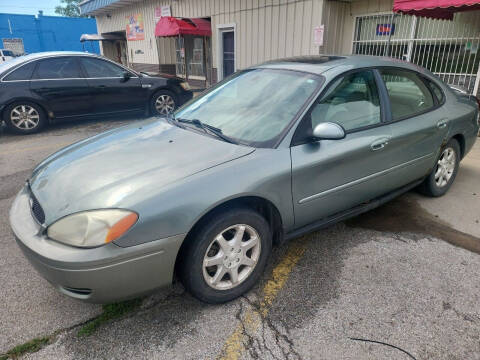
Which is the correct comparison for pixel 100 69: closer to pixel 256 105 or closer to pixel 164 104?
pixel 164 104

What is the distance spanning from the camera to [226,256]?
2225 millimetres

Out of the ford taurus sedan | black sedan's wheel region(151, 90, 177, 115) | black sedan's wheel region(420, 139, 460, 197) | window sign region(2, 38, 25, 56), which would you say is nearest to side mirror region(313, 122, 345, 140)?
the ford taurus sedan

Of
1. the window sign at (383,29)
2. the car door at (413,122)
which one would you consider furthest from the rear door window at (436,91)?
the window sign at (383,29)

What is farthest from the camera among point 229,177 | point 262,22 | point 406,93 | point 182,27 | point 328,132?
point 182,27

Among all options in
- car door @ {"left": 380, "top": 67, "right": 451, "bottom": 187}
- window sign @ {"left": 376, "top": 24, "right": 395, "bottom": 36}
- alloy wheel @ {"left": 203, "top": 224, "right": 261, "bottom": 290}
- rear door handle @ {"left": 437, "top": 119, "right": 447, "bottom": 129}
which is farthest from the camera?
window sign @ {"left": 376, "top": 24, "right": 395, "bottom": 36}

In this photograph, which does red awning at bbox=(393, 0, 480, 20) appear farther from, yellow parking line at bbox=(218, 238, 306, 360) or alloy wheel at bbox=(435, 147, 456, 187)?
yellow parking line at bbox=(218, 238, 306, 360)

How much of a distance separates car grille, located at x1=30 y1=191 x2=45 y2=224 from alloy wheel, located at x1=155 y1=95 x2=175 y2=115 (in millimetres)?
6216

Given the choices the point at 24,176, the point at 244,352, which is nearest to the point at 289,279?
the point at 244,352

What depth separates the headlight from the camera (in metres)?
1.82

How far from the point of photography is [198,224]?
208 centimetres

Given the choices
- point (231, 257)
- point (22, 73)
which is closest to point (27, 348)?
point (231, 257)

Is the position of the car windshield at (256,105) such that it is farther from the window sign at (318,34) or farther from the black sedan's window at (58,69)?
the window sign at (318,34)

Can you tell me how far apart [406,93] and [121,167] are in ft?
8.78

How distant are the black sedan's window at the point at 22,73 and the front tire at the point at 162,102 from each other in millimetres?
2461
